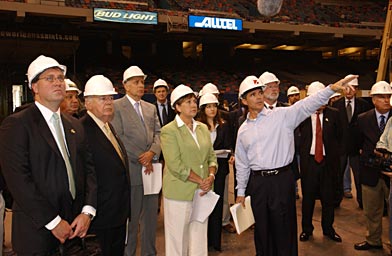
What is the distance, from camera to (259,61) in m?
25.9

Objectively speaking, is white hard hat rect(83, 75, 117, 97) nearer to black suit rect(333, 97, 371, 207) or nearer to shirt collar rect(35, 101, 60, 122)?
shirt collar rect(35, 101, 60, 122)

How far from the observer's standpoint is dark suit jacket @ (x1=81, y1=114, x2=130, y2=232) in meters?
3.18

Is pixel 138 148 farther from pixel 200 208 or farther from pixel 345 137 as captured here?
pixel 345 137

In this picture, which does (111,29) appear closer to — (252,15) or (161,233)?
(252,15)

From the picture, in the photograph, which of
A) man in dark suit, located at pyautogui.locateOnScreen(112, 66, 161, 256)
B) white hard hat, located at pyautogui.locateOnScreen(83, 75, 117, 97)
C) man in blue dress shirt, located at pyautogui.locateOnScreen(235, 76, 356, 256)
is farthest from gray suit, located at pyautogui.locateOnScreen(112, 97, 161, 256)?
man in blue dress shirt, located at pyautogui.locateOnScreen(235, 76, 356, 256)

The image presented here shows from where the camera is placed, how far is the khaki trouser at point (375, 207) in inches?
187

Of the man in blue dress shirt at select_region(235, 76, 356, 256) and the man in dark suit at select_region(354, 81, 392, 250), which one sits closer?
the man in blue dress shirt at select_region(235, 76, 356, 256)

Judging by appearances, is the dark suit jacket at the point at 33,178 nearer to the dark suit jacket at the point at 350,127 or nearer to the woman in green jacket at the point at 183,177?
the woman in green jacket at the point at 183,177

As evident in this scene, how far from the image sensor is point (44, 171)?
2.60m

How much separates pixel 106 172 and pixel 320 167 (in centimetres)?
305

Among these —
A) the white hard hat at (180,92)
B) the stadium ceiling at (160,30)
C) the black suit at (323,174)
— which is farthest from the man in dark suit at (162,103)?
the stadium ceiling at (160,30)

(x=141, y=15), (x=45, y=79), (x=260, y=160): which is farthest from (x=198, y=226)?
(x=141, y=15)

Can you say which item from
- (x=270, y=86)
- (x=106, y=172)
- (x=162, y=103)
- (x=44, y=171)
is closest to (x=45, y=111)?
(x=44, y=171)

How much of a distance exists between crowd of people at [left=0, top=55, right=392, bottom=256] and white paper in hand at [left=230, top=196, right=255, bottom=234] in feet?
0.18
